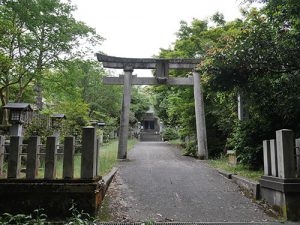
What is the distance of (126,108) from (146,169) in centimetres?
417

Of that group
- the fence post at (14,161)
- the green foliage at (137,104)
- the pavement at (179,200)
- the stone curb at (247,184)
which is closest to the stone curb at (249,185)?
the stone curb at (247,184)

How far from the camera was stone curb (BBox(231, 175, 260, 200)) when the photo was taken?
5.84 metres

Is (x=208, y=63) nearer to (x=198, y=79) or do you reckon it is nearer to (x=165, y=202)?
(x=165, y=202)

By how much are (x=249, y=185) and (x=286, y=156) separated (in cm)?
167

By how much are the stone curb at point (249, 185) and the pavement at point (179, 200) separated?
0.16 meters

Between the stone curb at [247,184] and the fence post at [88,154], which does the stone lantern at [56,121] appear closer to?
the stone curb at [247,184]

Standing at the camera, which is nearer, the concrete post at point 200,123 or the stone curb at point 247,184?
the stone curb at point 247,184

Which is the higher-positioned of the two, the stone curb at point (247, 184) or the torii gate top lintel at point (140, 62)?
the torii gate top lintel at point (140, 62)

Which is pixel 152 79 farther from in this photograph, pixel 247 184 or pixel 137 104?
pixel 137 104

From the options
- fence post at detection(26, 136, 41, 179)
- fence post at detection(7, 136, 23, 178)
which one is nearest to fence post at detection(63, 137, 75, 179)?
fence post at detection(26, 136, 41, 179)

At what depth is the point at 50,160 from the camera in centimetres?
465

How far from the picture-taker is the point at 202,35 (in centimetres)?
1480

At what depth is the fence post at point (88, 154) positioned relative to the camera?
15.2 ft

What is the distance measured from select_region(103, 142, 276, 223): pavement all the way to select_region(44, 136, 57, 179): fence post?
1328 mm
